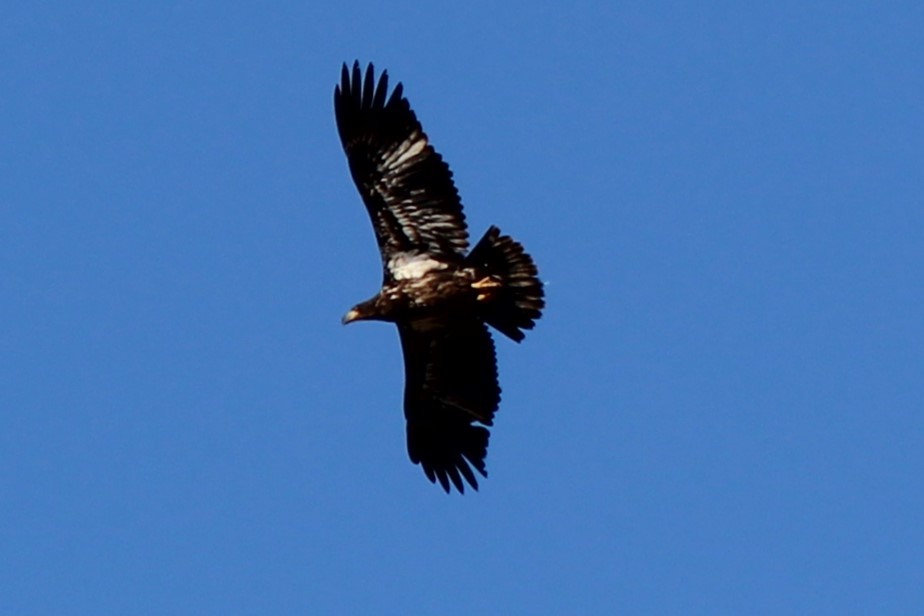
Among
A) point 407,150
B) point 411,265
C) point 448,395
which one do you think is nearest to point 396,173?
point 407,150

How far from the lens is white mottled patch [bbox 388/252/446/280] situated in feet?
64.1

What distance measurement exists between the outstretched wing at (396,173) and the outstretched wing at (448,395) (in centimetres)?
89

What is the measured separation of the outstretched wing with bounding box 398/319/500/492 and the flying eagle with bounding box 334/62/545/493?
1cm

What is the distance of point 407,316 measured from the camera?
19875 mm

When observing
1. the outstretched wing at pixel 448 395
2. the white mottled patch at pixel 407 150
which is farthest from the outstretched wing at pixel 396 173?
the outstretched wing at pixel 448 395

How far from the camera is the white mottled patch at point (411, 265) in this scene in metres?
19.5

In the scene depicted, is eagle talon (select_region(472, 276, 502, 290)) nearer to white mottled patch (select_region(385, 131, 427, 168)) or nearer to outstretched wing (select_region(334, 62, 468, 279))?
outstretched wing (select_region(334, 62, 468, 279))

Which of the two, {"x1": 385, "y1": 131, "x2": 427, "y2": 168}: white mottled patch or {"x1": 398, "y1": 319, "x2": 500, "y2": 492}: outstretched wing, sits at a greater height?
{"x1": 385, "y1": 131, "x2": 427, "y2": 168}: white mottled patch

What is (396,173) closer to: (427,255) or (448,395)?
(427,255)

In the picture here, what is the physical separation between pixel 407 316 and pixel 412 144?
1.61 m

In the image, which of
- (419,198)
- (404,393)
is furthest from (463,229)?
(404,393)

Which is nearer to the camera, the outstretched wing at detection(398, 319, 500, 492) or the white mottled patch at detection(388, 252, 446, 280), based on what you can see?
the white mottled patch at detection(388, 252, 446, 280)

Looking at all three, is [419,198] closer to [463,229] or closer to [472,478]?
[463,229]

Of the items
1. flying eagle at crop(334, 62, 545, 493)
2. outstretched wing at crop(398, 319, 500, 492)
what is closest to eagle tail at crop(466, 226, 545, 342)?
flying eagle at crop(334, 62, 545, 493)
